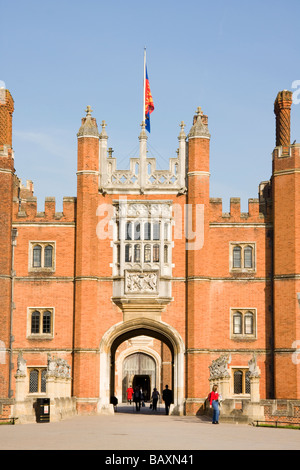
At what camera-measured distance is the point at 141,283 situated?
129ft

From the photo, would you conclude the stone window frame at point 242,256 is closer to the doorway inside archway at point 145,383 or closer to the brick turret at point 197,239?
the brick turret at point 197,239

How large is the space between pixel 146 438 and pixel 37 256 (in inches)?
766

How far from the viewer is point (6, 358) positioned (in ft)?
127

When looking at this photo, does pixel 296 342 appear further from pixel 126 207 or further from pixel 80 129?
pixel 80 129

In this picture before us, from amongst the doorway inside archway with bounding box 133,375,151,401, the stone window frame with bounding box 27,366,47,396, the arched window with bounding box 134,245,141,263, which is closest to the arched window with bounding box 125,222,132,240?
the arched window with bounding box 134,245,141,263

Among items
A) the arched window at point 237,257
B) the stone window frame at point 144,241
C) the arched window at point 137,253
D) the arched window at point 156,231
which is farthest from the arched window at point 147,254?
the arched window at point 237,257

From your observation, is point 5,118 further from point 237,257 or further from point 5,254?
point 237,257

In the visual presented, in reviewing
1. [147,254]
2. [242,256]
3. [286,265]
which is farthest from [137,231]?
[286,265]

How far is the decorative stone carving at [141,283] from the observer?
3916 centimetres

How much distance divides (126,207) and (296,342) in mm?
9901

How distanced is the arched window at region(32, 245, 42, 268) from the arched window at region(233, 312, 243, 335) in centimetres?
952

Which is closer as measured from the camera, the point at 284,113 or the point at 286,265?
the point at 286,265

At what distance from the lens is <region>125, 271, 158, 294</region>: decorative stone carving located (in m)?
39.2

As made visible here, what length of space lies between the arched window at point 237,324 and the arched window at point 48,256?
902cm
